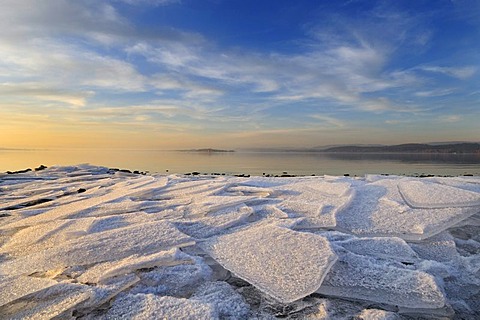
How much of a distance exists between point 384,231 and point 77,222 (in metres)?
3.24

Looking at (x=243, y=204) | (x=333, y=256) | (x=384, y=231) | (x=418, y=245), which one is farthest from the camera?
(x=243, y=204)

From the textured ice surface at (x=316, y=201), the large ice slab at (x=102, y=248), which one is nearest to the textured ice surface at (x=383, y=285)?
the textured ice surface at (x=316, y=201)

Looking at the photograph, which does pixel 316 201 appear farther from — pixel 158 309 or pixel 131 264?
pixel 158 309

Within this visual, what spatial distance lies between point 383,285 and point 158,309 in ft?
4.78

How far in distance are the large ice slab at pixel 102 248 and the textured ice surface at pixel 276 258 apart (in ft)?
1.23

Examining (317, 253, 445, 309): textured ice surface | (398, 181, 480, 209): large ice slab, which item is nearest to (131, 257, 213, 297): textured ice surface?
(317, 253, 445, 309): textured ice surface

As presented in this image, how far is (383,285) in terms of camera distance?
207cm

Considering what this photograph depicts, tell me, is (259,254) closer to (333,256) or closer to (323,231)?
(333,256)

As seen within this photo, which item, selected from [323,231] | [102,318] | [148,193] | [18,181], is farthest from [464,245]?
[18,181]

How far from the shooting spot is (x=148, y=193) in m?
5.39

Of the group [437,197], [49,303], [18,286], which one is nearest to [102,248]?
[18,286]

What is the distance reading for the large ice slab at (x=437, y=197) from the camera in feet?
12.4

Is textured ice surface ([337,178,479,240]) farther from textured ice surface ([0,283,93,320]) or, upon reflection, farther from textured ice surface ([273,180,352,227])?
textured ice surface ([0,283,93,320])

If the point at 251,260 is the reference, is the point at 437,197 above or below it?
above
